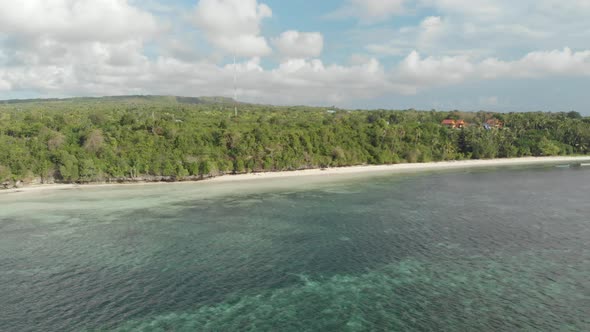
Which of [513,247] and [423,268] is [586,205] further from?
[423,268]

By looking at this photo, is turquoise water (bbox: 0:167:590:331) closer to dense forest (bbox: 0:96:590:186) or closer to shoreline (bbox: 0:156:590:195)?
shoreline (bbox: 0:156:590:195)

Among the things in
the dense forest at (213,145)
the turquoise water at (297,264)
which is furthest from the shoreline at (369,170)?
the turquoise water at (297,264)

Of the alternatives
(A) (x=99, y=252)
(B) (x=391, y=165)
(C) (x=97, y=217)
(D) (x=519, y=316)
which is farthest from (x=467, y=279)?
(B) (x=391, y=165)

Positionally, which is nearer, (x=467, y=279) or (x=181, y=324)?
(x=181, y=324)

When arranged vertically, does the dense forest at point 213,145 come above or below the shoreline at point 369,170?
above

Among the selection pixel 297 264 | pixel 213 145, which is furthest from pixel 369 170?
pixel 297 264

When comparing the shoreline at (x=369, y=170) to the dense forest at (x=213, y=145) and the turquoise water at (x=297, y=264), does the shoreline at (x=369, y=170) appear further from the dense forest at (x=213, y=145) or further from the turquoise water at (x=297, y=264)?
the turquoise water at (x=297, y=264)
